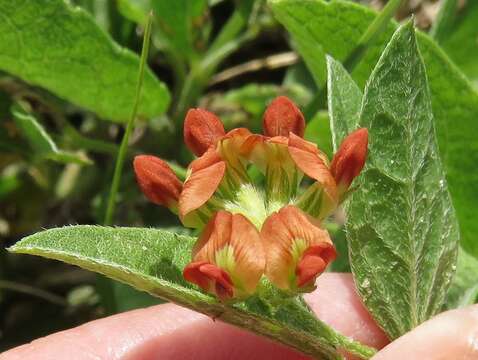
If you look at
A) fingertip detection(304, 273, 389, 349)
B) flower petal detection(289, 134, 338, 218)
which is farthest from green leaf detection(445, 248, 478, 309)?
flower petal detection(289, 134, 338, 218)

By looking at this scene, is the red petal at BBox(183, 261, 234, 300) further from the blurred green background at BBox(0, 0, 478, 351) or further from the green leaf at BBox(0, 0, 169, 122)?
the green leaf at BBox(0, 0, 169, 122)

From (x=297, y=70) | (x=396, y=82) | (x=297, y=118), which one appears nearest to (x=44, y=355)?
(x=297, y=118)

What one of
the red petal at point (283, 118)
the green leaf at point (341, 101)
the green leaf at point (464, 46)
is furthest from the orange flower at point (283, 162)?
the green leaf at point (464, 46)

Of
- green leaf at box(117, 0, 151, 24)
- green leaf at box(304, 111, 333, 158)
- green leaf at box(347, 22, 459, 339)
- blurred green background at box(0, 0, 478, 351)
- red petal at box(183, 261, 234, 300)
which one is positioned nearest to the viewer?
red petal at box(183, 261, 234, 300)

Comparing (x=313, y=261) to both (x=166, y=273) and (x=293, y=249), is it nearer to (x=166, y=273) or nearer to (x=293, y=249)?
(x=293, y=249)

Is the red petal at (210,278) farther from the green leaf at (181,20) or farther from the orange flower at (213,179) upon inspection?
the green leaf at (181,20)

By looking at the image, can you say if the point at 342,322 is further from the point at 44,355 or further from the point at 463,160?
the point at 44,355

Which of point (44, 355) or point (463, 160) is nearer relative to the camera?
point (44, 355)
